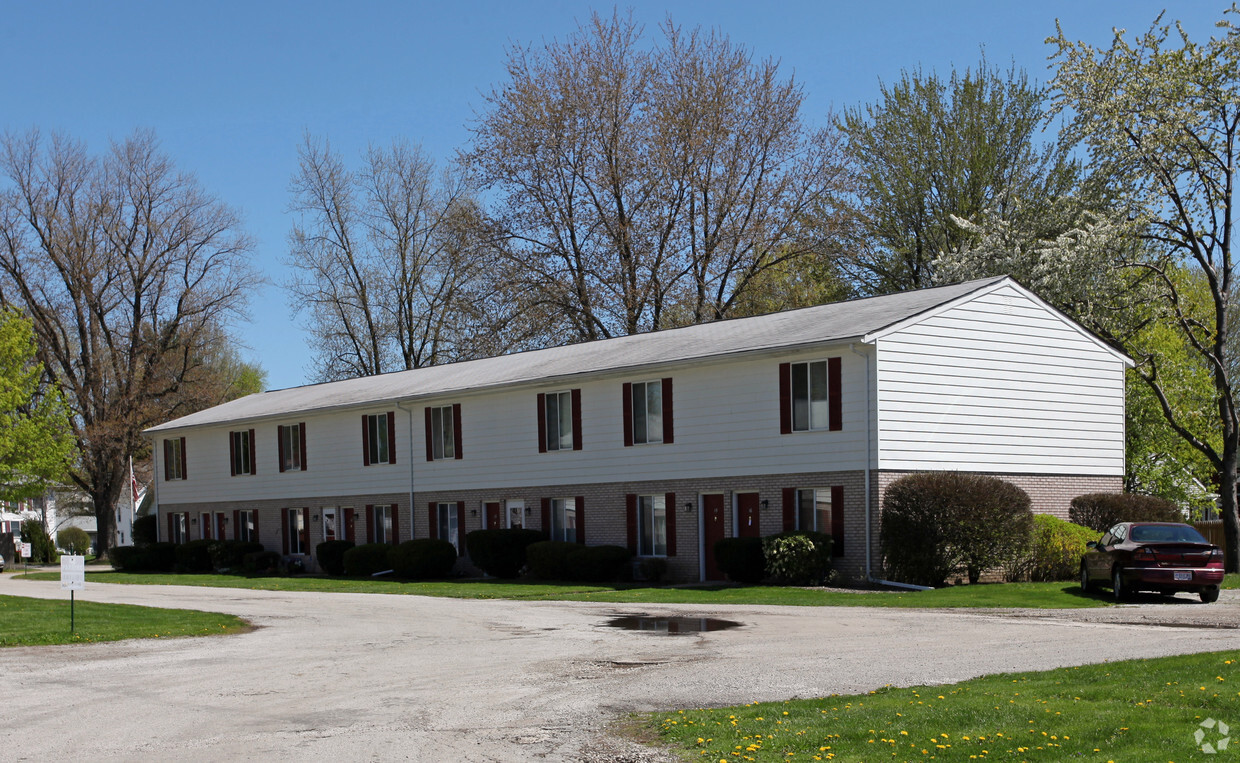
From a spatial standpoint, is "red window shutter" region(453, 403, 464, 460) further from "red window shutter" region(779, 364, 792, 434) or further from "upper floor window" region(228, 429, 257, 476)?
"red window shutter" region(779, 364, 792, 434)

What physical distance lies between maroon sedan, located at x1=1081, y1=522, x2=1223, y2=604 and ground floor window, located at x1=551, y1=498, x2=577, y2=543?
50.2 ft

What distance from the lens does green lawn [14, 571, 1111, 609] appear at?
75.8 ft

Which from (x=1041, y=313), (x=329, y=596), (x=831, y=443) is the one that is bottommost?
(x=329, y=596)

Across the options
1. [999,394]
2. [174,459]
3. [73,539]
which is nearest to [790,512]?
[999,394]

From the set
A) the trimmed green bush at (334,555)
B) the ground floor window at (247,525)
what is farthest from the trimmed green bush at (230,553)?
the trimmed green bush at (334,555)

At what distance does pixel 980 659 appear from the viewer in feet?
46.9

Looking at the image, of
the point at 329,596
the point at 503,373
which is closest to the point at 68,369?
the point at 503,373

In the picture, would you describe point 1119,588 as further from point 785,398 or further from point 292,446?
point 292,446

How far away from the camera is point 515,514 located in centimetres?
3650

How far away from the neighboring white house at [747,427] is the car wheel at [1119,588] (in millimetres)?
5492

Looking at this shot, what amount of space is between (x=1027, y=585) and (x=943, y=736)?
684 inches

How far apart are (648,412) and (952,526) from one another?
349 inches

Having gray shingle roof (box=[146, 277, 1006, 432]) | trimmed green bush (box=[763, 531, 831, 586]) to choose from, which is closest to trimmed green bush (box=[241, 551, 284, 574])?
gray shingle roof (box=[146, 277, 1006, 432])

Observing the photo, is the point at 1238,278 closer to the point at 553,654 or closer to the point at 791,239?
the point at 791,239
